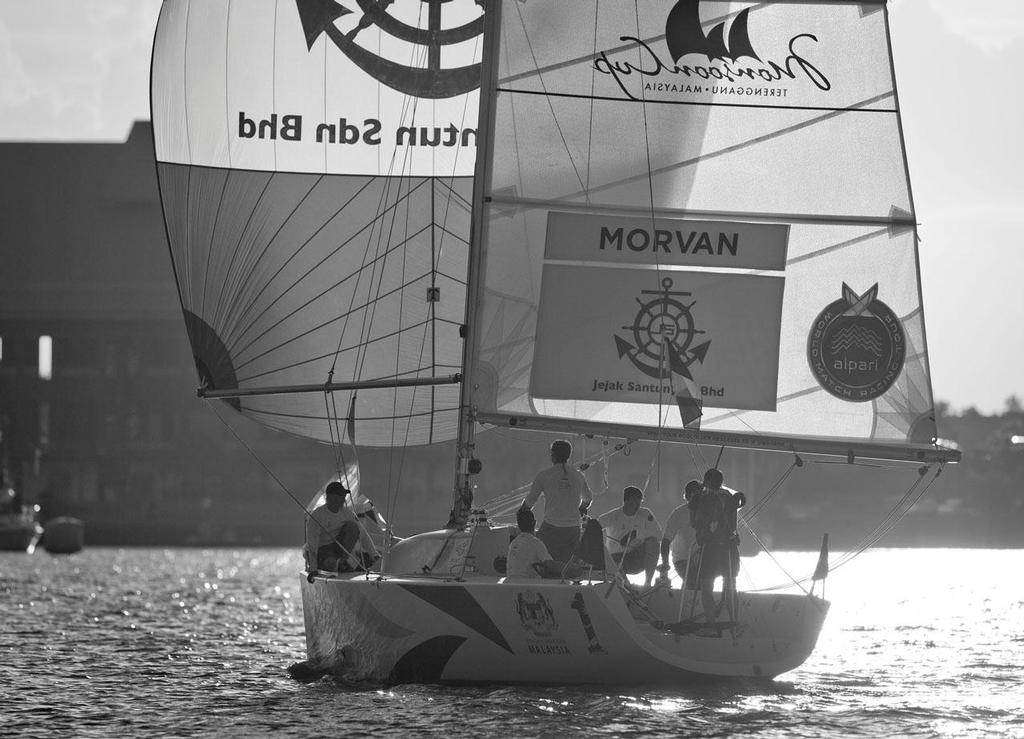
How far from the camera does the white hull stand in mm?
11953

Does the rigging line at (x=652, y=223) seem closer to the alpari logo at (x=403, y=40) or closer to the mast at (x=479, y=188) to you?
the mast at (x=479, y=188)

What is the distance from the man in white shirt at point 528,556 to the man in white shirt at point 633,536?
38.2 inches

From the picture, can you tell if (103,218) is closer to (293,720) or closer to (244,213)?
(244,213)

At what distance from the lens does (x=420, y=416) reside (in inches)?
677

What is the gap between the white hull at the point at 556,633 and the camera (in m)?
12.0

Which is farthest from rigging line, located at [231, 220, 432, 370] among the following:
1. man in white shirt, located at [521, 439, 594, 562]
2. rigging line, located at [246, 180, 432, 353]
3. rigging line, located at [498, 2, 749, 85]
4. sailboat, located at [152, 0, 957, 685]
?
man in white shirt, located at [521, 439, 594, 562]

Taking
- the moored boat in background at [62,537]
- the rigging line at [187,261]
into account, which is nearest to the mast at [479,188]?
the rigging line at [187,261]

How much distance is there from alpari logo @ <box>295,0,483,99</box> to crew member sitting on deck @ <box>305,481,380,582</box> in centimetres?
484

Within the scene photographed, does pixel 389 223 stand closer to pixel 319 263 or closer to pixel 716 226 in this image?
pixel 319 263

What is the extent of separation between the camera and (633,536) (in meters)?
13.5

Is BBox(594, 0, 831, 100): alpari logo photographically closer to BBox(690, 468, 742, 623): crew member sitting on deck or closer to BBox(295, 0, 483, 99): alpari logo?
BBox(690, 468, 742, 623): crew member sitting on deck

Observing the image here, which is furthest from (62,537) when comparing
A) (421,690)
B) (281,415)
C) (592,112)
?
(592,112)

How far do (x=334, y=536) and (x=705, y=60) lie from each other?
487 centimetres

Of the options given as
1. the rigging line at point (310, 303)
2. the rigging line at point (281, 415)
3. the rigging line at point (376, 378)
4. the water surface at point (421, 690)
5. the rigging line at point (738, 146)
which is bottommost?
the water surface at point (421, 690)
